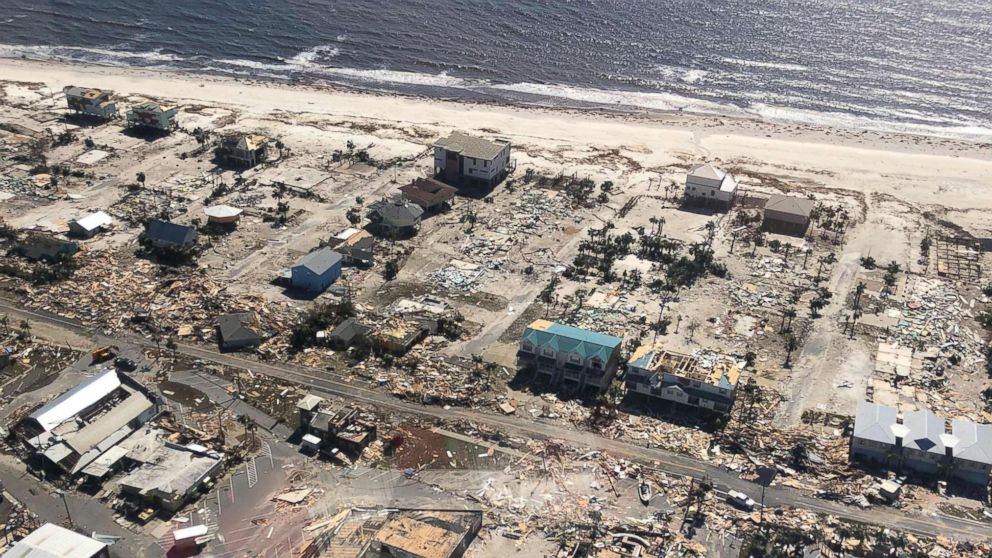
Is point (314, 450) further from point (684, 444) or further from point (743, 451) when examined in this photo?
point (743, 451)

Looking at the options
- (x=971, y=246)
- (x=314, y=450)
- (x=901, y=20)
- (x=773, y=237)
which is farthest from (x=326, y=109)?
(x=901, y=20)

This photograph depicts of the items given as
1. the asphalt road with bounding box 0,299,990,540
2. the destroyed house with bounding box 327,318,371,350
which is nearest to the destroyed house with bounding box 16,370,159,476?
the asphalt road with bounding box 0,299,990,540

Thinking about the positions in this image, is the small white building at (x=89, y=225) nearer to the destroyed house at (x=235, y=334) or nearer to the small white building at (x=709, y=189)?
the destroyed house at (x=235, y=334)

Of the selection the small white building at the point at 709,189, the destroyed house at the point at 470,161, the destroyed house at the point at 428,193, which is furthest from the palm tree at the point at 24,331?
the small white building at the point at 709,189

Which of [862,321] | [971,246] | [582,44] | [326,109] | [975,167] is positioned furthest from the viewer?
[582,44]

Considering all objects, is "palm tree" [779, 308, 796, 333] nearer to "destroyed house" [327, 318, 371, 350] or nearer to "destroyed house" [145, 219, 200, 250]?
"destroyed house" [327, 318, 371, 350]

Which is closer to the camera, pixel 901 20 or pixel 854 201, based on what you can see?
pixel 854 201

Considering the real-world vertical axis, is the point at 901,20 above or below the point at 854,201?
above
